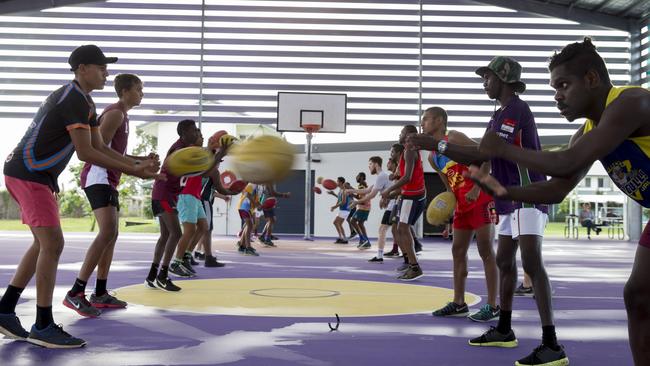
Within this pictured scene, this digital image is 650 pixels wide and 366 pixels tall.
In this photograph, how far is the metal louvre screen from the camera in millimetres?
24047

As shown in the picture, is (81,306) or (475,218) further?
A: (475,218)

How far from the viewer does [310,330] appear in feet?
16.7

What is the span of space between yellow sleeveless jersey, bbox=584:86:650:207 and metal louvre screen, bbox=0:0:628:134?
21.3 meters

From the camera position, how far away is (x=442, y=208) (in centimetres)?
634

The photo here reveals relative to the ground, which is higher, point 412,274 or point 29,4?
point 29,4

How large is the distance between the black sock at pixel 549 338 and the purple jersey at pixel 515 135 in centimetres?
90

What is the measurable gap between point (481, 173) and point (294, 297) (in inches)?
178

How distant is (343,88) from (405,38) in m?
3.02

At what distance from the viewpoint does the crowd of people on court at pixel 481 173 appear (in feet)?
9.02

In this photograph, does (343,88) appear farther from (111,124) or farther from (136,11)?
(111,124)

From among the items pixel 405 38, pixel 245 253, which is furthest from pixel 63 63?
pixel 245 253

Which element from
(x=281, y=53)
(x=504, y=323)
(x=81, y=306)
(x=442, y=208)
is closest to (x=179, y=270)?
(x=81, y=306)

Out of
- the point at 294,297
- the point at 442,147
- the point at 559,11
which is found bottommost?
the point at 294,297

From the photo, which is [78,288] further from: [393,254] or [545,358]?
[393,254]
